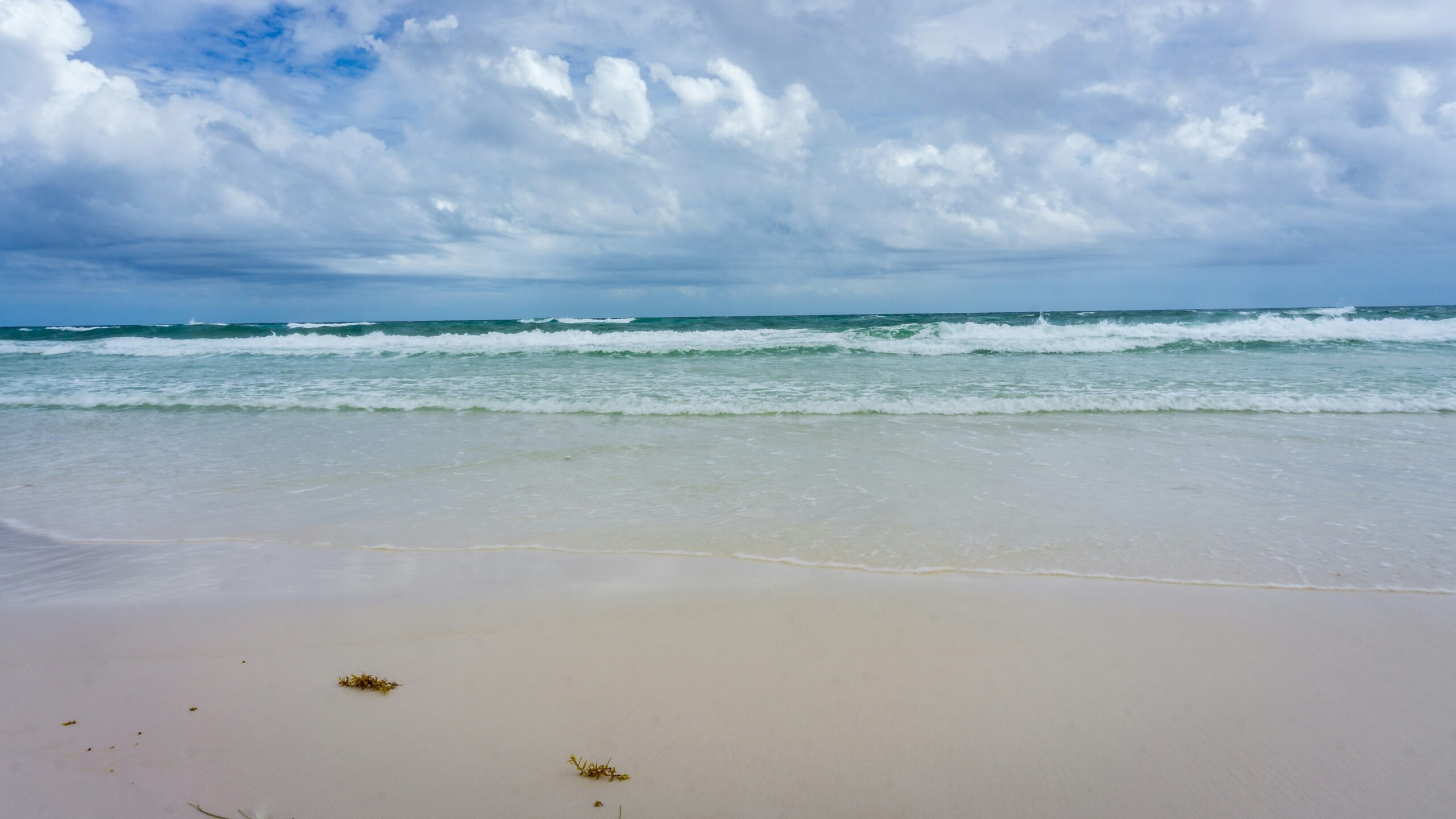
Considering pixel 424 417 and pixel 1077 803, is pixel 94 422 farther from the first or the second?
pixel 1077 803

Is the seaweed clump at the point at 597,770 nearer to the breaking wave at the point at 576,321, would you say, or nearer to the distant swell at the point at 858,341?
the distant swell at the point at 858,341

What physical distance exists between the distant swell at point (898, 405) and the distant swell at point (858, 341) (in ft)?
31.9

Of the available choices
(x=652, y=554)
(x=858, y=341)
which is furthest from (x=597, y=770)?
(x=858, y=341)

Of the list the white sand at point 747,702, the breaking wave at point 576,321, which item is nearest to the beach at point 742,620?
the white sand at point 747,702

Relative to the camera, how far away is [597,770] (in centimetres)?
243

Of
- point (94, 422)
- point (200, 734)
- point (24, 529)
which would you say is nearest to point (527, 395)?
point (94, 422)

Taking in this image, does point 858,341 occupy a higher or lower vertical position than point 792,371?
higher

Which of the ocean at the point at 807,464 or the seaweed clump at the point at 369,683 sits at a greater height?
the ocean at the point at 807,464

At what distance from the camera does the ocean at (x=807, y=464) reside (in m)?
4.82

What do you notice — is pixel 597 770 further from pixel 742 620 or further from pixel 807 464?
pixel 807 464

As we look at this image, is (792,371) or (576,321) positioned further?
(576,321)

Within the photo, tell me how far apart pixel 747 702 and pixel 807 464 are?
4.43m

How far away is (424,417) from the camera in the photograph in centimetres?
1078

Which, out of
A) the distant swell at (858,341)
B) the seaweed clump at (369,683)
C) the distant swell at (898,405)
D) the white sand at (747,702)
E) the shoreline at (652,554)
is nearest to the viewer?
the white sand at (747,702)
